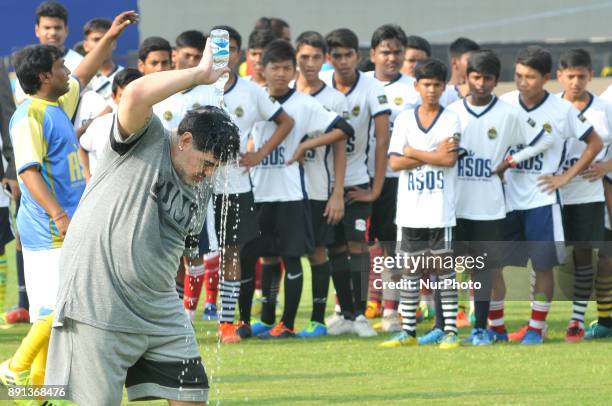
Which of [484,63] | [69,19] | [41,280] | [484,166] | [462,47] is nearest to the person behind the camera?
[41,280]

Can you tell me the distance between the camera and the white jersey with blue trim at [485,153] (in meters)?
9.91

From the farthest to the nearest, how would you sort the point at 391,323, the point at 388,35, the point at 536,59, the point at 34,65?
the point at 388,35
the point at 391,323
the point at 536,59
the point at 34,65

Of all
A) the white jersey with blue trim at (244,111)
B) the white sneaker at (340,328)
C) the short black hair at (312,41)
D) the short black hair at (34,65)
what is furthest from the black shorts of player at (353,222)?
the short black hair at (34,65)

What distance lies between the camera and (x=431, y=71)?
973 centimetres

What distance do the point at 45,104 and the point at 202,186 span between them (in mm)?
2237

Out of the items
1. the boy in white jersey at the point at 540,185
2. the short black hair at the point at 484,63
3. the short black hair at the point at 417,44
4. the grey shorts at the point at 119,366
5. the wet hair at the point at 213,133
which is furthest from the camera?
the short black hair at the point at 417,44

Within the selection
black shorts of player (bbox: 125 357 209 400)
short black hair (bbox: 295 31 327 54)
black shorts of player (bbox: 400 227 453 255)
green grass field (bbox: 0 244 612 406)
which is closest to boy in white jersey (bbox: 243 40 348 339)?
short black hair (bbox: 295 31 327 54)

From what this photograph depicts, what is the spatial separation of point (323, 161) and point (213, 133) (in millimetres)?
5176

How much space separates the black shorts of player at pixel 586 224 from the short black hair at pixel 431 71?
158 centimetres

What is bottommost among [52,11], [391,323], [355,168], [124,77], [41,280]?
[391,323]

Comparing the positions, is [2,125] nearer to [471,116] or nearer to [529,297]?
[471,116]

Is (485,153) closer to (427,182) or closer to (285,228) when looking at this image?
(427,182)

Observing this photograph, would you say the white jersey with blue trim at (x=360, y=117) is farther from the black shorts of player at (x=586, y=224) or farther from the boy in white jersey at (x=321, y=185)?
the black shorts of player at (x=586, y=224)

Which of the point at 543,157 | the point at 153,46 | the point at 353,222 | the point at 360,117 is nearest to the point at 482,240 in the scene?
the point at 543,157
